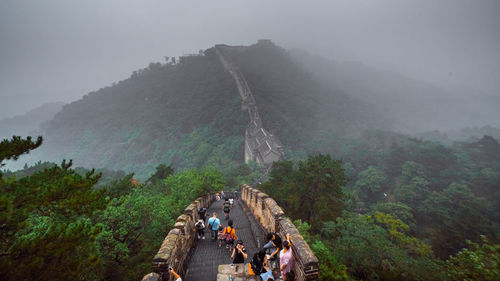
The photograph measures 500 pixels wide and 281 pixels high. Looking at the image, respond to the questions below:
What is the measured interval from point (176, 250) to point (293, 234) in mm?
3075

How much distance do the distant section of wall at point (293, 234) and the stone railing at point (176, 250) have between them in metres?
2.78

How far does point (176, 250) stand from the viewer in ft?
18.4

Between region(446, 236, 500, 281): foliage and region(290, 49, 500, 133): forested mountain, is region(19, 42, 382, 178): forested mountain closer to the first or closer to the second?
region(290, 49, 500, 133): forested mountain

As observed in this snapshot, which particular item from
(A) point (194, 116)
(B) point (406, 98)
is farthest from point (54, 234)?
(B) point (406, 98)

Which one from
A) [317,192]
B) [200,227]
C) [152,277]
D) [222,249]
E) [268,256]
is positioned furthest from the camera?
[317,192]

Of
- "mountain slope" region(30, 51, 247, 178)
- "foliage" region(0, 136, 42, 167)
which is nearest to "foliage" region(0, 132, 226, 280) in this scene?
"foliage" region(0, 136, 42, 167)

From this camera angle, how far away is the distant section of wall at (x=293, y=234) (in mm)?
4336

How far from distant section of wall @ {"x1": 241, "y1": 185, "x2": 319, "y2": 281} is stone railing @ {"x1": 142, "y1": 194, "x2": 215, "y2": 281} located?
2784 millimetres

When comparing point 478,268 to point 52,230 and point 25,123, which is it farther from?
point 25,123

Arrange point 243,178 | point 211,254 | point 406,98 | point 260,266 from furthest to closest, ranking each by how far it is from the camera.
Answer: point 406,98 → point 243,178 → point 211,254 → point 260,266

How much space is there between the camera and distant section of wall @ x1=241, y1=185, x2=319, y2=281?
4336 millimetres

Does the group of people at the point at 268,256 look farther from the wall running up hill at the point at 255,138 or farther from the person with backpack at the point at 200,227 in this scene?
the wall running up hill at the point at 255,138

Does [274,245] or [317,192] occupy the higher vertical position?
[274,245]

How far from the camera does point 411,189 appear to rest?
2997cm
